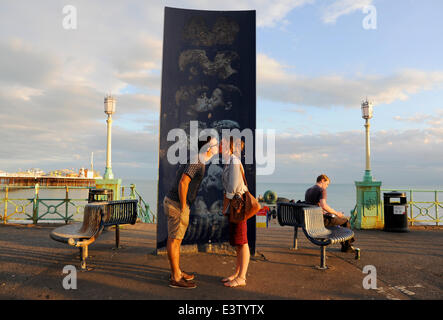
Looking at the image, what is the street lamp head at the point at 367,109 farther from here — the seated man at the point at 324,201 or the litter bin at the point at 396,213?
the seated man at the point at 324,201

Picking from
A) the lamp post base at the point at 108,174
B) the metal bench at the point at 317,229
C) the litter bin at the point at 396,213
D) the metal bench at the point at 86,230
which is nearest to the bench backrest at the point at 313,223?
the metal bench at the point at 317,229

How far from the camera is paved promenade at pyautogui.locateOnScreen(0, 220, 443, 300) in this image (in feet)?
11.5

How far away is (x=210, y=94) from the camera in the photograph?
581 centimetres

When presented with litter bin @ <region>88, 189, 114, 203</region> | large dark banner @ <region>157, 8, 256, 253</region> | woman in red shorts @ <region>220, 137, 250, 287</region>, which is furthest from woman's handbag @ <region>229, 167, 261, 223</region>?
litter bin @ <region>88, 189, 114, 203</region>

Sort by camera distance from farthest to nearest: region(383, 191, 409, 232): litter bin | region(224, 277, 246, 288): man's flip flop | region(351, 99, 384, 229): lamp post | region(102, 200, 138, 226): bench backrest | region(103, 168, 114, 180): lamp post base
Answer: region(103, 168, 114, 180): lamp post base, region(351, 99, 384, 229): lamp post, region(383, 191, 409, 232): litter bin, region(102, 200, 138, 226): bench backrest, region(224, 277, 246, 288): man's flip flop

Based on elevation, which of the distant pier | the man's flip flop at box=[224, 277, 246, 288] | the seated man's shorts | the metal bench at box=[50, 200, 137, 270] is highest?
the seated man's shorts

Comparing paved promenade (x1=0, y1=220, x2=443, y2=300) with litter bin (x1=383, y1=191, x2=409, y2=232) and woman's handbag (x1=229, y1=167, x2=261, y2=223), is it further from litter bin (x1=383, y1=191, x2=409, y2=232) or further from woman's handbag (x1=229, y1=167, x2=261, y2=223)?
litter bin (x1=383, y1=191, x2=409, y2=232)

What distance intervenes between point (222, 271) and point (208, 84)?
3.56 m

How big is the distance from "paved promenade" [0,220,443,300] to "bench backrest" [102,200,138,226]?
0.61 metres

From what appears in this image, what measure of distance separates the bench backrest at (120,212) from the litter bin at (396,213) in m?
7.36

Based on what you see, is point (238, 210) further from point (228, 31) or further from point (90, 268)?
point (228, 31)
